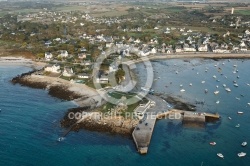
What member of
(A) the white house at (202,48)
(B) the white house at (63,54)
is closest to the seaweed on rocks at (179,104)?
(B) the white house at (63,54)

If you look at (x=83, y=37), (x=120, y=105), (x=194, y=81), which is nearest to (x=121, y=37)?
(x=83, y=37)

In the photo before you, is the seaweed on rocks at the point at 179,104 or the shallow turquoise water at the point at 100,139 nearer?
the shallow turquoise water at the point at 100,139

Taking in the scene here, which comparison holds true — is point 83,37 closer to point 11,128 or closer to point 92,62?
point 92,62

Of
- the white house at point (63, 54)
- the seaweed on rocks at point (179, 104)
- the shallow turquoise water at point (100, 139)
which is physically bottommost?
the shallow turquoise water at point (100, 139)

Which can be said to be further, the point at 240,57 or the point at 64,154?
the point at 240,57

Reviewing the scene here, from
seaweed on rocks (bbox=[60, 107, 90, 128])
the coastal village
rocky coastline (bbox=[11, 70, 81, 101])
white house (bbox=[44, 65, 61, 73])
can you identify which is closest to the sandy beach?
the coastal village

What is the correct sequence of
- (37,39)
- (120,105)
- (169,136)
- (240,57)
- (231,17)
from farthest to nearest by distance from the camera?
(231,17)
(37,39)
(240,57)
(120,105)
(169,136)

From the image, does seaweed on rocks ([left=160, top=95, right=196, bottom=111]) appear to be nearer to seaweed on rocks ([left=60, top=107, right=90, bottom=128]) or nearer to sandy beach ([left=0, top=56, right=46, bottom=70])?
seaweed on rocks ([left=60, top=107, right=90, bottom=128])

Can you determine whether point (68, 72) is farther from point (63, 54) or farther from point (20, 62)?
point (20, 62)

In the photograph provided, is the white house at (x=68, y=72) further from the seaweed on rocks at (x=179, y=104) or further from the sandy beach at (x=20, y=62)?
the seaweed on rocks at (x=179, y=104)
